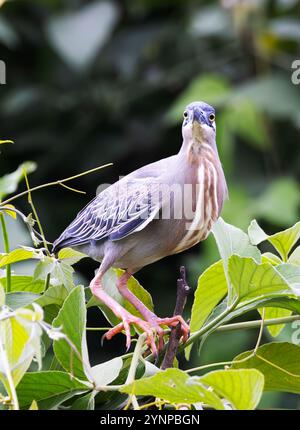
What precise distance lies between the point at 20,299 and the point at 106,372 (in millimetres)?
173

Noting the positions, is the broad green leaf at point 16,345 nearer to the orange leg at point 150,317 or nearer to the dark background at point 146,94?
the orange leg at point 150,317

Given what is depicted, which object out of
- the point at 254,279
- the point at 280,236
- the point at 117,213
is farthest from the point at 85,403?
the point at 117,213

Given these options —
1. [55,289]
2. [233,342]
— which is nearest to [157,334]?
[55,289]

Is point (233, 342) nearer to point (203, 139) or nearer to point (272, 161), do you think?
point (272, 161)

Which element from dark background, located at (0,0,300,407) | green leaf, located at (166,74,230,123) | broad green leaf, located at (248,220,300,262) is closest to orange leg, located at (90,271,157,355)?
broad green leaf, located at (248,220,300,262)

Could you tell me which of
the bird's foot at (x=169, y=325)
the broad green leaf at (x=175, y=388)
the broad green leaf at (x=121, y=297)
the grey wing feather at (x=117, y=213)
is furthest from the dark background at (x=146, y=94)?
the broad green leaf at (x=175, y=388)

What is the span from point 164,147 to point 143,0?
69 centimetres

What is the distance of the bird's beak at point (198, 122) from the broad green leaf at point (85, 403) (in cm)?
50

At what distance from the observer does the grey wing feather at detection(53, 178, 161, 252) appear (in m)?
1.53

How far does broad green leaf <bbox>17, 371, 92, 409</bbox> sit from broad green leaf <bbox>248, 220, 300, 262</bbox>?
13.3 inches

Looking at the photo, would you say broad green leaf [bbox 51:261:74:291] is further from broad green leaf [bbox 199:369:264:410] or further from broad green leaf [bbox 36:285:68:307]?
broad green leaf [bbox 199:369:264:410]

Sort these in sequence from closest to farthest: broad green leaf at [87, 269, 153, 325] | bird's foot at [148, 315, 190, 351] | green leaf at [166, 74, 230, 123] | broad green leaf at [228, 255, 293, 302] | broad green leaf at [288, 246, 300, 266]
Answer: broad green leaf at [228, 255, 293, 302]
bird's foot at [148, 315, 190, 351]
broad green leaf at [288, 246, 300, 266]
broad green leaf at [87, 269, 153, 325]
green leaf at [166, 74, 230, 123]

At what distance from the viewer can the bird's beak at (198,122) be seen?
4.79 feet

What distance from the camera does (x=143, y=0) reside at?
4012 millimetres
